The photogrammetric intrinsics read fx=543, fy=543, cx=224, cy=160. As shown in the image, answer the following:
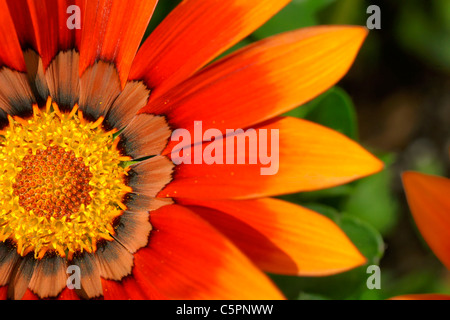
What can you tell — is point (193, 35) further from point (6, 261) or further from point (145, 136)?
point (6, 261)

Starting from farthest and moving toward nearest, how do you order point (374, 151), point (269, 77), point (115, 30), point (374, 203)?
1. point (374, 203)
2. point (374, 151)
3. point (115, 30)
4. point (269, 77)

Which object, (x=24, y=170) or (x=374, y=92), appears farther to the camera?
(x=374, y=92)

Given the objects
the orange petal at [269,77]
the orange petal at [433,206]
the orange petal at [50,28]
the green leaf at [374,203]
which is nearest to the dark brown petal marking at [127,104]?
the orange petal at [269,77]

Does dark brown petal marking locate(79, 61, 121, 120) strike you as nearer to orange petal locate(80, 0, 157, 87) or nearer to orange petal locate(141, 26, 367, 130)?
orange petal locate(80, 0, 157, 87)

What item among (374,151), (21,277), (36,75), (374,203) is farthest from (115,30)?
(374,203)
